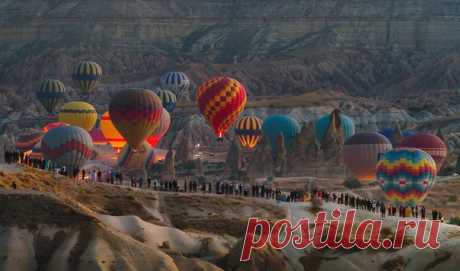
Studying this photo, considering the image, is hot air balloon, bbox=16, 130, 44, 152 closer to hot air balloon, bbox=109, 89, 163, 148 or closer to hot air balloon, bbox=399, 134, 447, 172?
hot air balloon, bbox=109, 89, 163, 148

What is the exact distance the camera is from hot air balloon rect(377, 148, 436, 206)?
283ft

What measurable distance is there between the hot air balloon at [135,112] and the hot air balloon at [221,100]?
22952 millimetres

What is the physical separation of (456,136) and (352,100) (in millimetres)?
45524

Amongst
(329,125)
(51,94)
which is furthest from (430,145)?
(51,94)

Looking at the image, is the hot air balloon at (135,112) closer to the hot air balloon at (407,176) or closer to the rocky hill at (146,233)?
the hot air balloon at (407,176)

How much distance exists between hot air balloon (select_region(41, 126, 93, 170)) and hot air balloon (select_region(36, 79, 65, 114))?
2804 inches

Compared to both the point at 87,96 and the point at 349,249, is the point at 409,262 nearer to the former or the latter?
the point at 349,249

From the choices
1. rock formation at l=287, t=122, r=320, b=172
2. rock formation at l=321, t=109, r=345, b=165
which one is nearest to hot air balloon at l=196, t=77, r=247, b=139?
rock formation at l=287, t=122, r=320, b=172

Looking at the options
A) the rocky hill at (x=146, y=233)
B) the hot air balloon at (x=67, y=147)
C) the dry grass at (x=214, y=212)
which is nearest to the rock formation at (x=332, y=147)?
the hot air balloon at (x=67, y=147)

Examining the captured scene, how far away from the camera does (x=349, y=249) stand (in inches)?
2709

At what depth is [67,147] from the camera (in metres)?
96.7

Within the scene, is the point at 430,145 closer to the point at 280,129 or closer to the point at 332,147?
the point at 332,147

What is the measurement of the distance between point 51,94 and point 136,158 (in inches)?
2244

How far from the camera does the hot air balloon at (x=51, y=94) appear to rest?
169625mm
